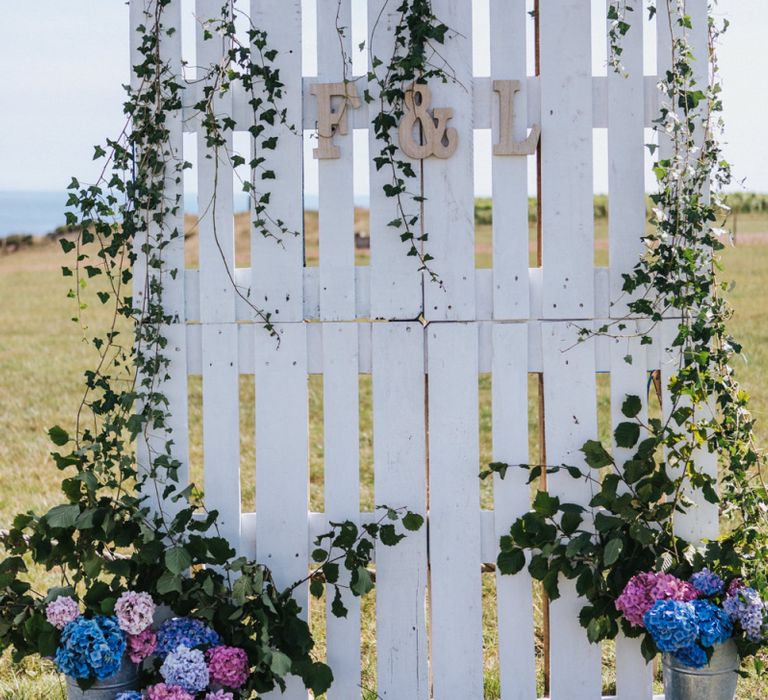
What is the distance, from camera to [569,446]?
2.82 metres

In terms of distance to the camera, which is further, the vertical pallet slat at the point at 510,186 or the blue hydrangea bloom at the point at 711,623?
the vertical pallet slat at the point at 510,186

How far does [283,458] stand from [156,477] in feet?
1.16

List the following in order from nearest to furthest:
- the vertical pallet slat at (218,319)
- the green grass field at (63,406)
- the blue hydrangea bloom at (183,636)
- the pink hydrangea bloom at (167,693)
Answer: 1. the pink hydrangea bloom at (167,693)
2. the blue hydrangea bloom at (183,636)
3. the vertical pallet slat at (218,319)
4. the green grass field at (63,406)

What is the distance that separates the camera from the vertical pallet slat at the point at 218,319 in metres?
2.76

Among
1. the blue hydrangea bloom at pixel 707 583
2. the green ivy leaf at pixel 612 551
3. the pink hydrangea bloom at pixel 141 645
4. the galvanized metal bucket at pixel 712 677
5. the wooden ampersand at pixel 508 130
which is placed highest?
the wooden ampersand at pixel 508 130

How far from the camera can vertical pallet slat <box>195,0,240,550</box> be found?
2760 mm

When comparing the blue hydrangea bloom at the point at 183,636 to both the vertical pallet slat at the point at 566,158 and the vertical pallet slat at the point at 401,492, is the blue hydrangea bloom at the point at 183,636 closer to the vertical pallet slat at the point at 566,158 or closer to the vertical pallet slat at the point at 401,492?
the vertical pallet slat at the point at 401,492

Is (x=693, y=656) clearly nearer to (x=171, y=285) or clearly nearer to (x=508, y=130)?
(x=508, y=130)

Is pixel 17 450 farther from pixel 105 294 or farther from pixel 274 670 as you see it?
pixel 274 670

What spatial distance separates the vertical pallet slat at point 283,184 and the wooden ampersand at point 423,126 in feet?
0.95

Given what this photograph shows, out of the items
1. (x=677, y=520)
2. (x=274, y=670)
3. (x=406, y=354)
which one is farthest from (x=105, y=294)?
(x=677, y=520)

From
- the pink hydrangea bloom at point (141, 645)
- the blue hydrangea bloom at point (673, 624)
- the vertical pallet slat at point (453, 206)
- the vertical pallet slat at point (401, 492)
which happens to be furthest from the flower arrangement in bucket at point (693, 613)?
the pink hydrangea bloom at point (141, 645)

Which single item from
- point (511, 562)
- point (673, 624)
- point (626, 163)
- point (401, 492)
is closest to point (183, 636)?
point (401, 492)

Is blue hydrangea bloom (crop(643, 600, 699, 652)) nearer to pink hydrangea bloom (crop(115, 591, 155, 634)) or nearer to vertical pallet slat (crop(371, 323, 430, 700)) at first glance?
vertical pallet slat (crop(371, 323, 430, 700))
